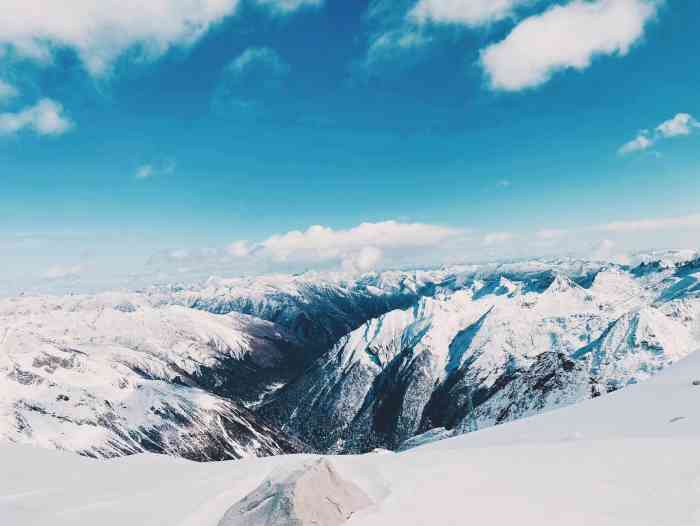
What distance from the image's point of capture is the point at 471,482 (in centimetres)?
1534

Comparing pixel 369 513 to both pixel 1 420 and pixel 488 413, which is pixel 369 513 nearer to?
pixel 488 413

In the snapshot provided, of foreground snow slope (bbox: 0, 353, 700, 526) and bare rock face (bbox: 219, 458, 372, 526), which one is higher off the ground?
bare rock face (bbox: 219, 458, 372, 526)

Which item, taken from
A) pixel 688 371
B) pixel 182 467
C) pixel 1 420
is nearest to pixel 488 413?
pixel 688 371

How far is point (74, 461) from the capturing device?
27438 mm

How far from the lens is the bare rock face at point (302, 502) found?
1354 centimetres

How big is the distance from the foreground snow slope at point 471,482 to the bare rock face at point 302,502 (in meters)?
0.61

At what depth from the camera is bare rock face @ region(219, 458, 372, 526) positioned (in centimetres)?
1354

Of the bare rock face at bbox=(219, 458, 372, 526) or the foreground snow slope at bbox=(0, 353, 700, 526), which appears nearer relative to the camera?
the foreground snow slope at bbox=(0, 353, 700, 526)

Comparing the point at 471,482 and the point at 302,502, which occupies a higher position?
the point at 302,502

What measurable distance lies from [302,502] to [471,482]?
19.3ft

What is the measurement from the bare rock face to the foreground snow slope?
610mm

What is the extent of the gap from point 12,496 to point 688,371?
146 feet

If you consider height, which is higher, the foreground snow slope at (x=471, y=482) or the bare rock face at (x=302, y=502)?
the bare rock face at (x=302, y=502)

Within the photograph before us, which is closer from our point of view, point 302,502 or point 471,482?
point 302,502
